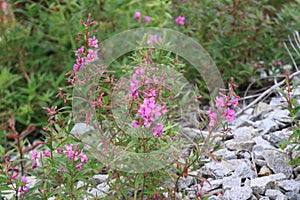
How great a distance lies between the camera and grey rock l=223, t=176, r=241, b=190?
7.18 ft

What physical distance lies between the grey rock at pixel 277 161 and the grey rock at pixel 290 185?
0.35 feet

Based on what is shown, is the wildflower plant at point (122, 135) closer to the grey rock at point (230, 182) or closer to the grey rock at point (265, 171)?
the grey rock at point (230, 182)

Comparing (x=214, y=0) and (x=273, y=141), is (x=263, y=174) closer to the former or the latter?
(x=273, y=141)

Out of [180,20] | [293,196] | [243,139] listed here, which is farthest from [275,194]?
[180,20]

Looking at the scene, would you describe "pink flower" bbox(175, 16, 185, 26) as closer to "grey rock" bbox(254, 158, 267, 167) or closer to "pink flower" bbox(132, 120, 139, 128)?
"grey rock" bbox(254, 158, 267, 167)

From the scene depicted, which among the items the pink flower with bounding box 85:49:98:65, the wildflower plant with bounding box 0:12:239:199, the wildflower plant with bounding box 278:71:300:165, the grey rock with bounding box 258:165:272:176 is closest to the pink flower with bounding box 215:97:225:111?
the wildflower plant with bounding box 0:12:239:199

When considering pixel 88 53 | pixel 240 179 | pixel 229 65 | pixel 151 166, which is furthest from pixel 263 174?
pixel 229 65

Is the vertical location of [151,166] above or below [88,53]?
below

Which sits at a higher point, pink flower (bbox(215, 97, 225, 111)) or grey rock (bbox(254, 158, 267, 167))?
pink flower (bbox(215, 97, 225, 111))

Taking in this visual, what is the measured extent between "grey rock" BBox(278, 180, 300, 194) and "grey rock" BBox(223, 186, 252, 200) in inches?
5.5

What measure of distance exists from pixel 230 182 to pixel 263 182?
13 cm

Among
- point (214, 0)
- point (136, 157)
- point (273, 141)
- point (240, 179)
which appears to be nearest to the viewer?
point (136, 157)

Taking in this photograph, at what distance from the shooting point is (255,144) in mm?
2555

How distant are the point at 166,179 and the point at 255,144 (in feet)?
2.38
